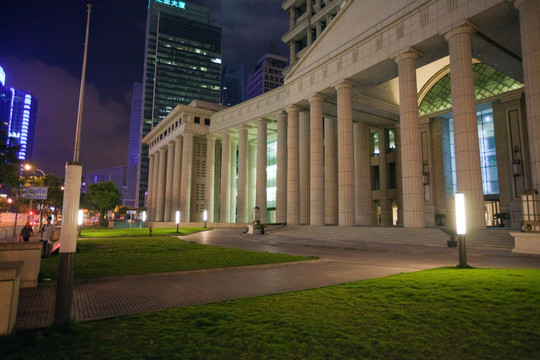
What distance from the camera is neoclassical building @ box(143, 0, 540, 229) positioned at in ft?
81.8

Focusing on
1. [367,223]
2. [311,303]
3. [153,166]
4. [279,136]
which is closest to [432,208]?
[367,223]

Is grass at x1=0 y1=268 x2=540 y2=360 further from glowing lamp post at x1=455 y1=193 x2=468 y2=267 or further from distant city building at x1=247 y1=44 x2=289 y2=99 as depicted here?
distant city building at x1=247 y1=44 x2=289 y2=99

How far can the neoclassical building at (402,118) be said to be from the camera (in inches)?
982

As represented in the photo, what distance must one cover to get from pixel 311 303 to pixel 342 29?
3609cm

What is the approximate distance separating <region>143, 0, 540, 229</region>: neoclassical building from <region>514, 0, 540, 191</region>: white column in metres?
0.07

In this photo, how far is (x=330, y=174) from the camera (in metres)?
43.5

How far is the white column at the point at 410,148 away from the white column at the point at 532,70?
8.08 m

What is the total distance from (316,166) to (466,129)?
17.8 meters

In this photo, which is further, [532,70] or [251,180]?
[251,180]

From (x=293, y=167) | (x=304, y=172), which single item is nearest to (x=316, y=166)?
(x=293, y=167)

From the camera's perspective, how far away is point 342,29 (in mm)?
36500

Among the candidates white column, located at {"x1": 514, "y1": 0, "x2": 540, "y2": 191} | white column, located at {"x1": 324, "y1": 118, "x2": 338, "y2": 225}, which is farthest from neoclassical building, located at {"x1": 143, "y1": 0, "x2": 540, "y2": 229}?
white column, located at {"x1": 324, "y1": 118, "x2": 338, "y2": 225}

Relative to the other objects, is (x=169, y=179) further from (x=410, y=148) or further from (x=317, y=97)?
(x=410, y=148)

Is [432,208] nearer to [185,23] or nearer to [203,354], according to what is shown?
[203,354]
